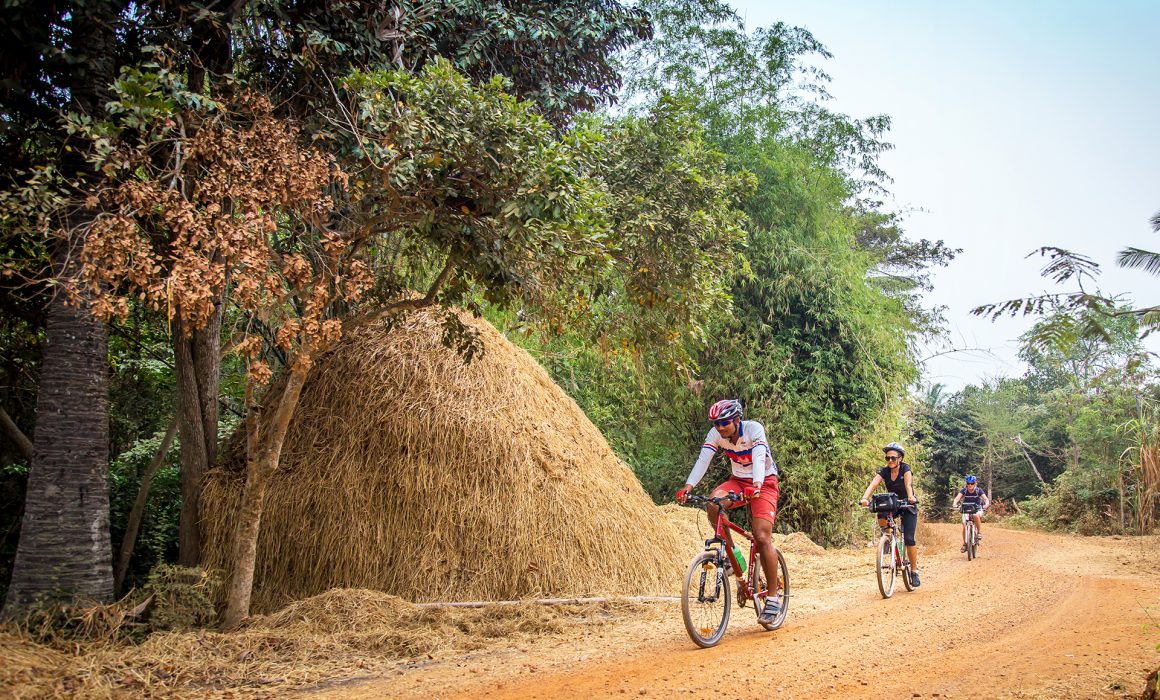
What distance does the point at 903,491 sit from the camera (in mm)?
9906

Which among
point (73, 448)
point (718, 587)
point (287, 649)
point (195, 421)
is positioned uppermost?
point (195, 421)

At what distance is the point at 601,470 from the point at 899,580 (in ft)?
15.0

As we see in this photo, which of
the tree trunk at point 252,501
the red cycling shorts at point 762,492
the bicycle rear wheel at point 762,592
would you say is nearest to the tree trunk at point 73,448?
the tree trunk at point 252,501

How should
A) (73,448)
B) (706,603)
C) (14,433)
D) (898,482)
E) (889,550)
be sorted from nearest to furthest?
1. (706,603)
2. (73,448)
3. (14,433)
4. (889,550)
5. (898,482)

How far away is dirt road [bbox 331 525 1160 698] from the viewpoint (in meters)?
5.10

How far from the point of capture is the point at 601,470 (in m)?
9.94

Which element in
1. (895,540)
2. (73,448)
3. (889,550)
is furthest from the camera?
(895,540)

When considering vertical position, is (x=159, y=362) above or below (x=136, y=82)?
below

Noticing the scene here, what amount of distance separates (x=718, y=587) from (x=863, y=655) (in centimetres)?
116

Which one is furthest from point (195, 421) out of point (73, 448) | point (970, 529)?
point (970, 529)

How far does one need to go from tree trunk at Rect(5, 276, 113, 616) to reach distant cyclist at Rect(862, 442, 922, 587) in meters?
7.89

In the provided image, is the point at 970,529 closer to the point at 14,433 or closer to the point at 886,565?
the point at 886,565

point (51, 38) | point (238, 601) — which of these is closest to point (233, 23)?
point (51, 38)

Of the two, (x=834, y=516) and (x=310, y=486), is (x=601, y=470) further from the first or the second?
(x=834, y=516)
